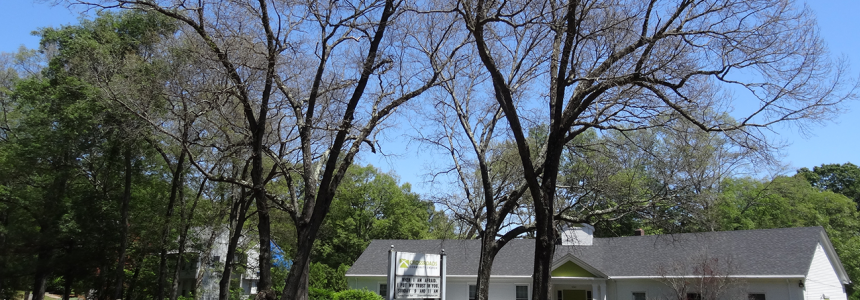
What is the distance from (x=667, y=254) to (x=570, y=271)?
407 cm

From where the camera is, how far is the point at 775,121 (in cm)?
830

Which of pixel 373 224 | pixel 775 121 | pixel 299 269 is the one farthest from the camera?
pixel 373 224

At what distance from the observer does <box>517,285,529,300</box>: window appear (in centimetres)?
2462

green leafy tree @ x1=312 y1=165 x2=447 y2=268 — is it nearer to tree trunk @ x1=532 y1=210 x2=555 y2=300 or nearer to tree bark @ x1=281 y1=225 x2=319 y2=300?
tree bark @ x1=281 y1=225 x2=319 y2=300

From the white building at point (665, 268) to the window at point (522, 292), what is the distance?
0.04 meters

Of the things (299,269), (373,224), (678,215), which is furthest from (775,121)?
(373,224)

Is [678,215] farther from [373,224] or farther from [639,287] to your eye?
[373,224]

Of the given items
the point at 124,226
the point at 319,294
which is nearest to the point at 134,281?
the point at 124,226

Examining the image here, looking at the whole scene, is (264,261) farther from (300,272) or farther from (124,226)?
(124,226)

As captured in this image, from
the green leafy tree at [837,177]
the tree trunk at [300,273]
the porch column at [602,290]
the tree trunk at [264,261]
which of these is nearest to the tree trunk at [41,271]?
the tree trunk at [264,261]

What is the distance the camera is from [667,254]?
23.6 m

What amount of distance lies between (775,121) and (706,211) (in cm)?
343

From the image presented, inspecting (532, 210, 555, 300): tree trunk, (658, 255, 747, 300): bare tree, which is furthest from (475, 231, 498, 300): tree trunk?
(658, 255, 747, 300): bare tree

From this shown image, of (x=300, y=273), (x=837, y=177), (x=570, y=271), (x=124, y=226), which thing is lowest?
(x=300, y=273)
